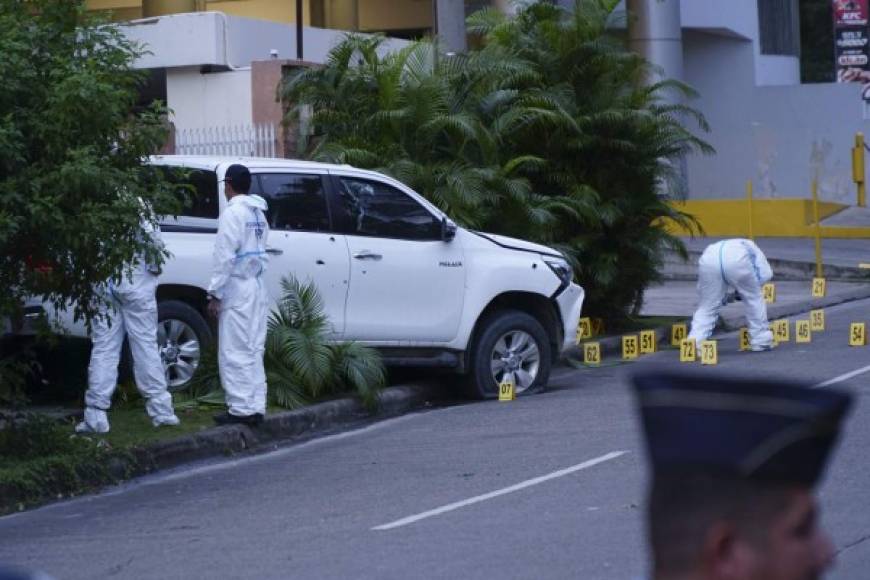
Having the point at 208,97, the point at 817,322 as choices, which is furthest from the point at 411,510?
the point at 208,97

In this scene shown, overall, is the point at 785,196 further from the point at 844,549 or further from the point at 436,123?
the point at 844,549

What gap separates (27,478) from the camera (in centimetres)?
986

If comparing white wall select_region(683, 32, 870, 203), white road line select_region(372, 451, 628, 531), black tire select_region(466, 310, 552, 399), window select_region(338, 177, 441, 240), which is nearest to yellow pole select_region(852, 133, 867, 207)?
white wall select_region(683, 32, 870, 203)

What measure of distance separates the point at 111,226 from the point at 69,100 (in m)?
0.83

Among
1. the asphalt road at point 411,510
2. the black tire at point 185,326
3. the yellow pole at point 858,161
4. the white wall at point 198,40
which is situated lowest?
the asphalt road at point 411,510

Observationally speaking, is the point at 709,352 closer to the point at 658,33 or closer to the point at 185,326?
the point at 185,326

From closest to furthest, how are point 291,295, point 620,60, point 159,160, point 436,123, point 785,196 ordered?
1. point 159,160
2. point 291,295
3. point 436,123
4. point 620,60
5. point 785,196

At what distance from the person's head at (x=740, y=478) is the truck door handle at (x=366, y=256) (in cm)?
1064

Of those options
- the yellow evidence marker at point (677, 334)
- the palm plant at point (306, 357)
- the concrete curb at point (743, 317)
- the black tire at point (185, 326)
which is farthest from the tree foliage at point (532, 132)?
the black tire at point (185, 326)

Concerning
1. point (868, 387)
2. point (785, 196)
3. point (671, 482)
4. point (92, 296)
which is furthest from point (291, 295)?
point (785, 196)

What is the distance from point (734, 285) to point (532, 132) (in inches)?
116

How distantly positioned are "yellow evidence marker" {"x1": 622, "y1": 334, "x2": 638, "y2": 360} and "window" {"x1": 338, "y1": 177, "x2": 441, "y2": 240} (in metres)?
3.71

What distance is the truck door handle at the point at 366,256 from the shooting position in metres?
12.8

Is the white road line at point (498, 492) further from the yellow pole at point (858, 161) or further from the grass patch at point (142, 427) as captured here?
the yellow pole at point (858, 161)
